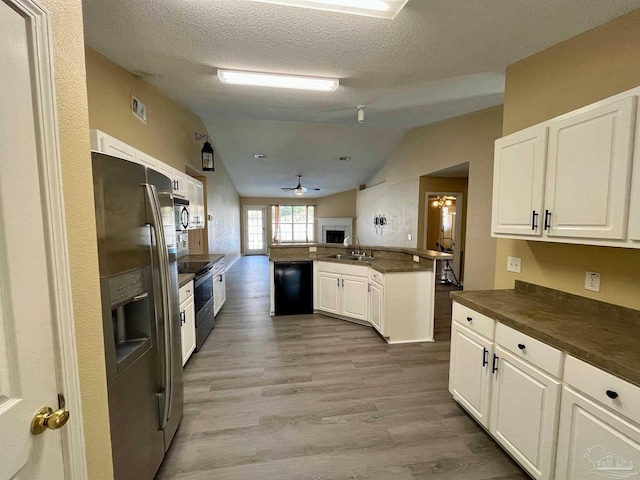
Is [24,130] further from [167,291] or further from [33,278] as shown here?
[167,291]

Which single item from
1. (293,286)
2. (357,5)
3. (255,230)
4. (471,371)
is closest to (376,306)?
(293,286)

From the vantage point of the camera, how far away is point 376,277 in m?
3.49

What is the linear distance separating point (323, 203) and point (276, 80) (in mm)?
8875

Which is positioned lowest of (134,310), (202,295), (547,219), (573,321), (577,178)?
(202,295)

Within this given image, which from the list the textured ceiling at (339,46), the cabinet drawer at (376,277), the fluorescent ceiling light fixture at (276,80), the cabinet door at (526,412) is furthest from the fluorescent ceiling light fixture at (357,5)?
the cabinet drawer at (376,277)

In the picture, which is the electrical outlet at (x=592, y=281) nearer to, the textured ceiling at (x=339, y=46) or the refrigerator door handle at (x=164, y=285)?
the textured ceiling at (x=339, y=46)

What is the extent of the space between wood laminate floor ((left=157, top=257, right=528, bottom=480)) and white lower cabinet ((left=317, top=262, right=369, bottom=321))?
0.51 m

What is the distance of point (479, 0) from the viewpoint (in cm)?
158

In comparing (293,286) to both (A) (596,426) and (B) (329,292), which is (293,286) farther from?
(A) (596,426)

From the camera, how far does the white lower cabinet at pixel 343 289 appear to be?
3749 millimetres

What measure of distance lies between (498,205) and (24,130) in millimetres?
2587

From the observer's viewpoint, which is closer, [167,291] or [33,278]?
[33,278]

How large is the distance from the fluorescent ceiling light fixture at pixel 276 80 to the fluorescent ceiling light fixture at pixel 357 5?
0.90 metres

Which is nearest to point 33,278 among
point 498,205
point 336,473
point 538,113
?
point 336,473
